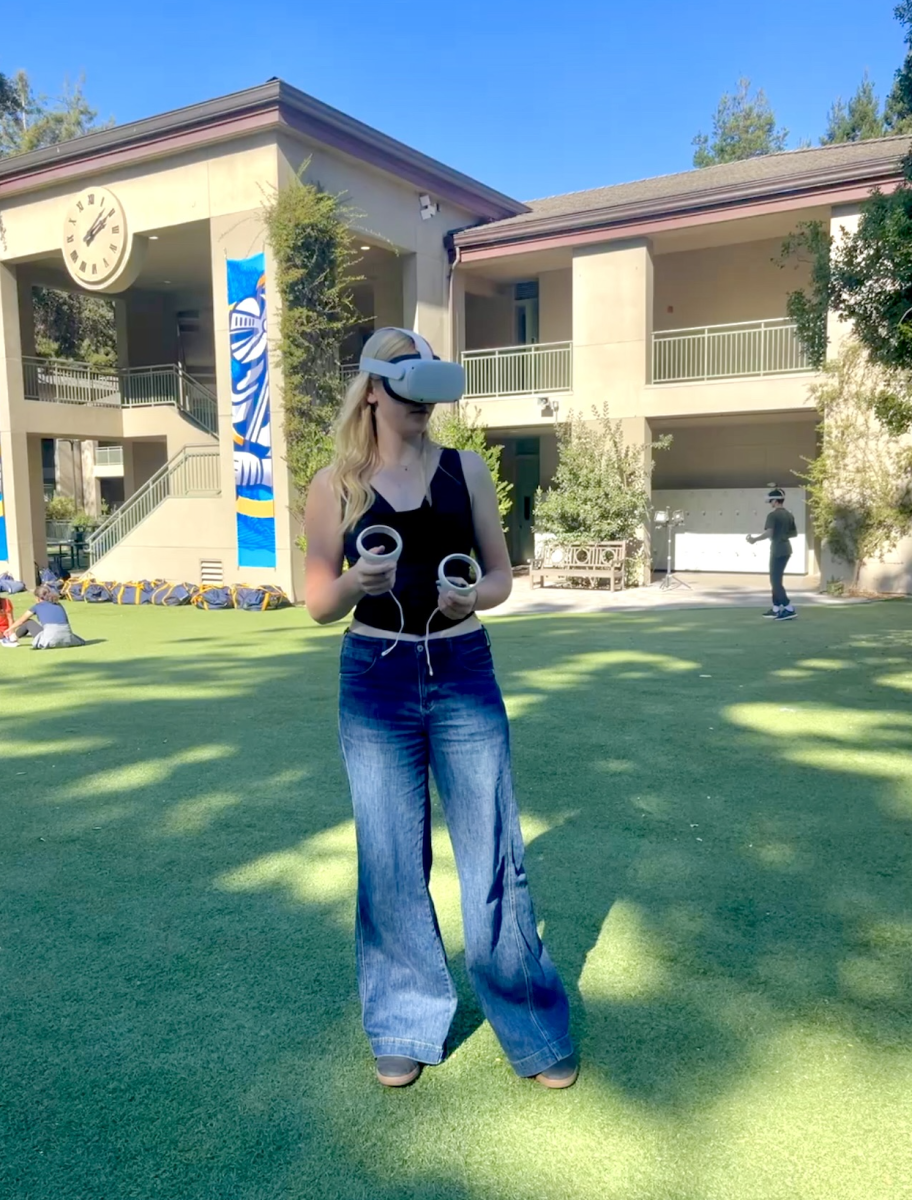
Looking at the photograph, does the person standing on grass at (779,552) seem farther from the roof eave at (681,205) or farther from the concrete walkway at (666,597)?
the roof eave at (681,205)

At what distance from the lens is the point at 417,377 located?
89.6 inches

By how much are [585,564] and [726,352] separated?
4.94 meters

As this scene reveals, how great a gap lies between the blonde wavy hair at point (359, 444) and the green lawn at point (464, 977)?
150 cm

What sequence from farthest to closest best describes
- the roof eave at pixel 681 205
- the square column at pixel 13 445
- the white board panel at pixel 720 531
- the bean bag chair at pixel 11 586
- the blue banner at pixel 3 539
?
the white board panel at pixel 720 531
the blue banner at pixel 3 539
the square column at pixel 13 445
the bean bag chair at pixel 11 586
the roof eave at pixel 681 205

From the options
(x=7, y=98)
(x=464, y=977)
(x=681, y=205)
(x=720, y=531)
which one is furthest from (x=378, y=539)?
(x=7, y=98)

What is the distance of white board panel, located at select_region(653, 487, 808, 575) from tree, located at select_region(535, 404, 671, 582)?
2.91m

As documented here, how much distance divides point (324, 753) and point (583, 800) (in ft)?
5.61

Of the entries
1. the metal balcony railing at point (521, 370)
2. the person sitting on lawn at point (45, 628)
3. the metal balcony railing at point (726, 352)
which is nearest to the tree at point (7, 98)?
the metal balcony railing at point (521, 370)

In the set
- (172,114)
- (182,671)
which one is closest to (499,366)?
(172,114)

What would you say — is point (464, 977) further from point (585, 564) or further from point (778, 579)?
point (585, 564)

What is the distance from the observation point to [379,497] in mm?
2320

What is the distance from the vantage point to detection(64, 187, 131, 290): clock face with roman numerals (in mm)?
17000

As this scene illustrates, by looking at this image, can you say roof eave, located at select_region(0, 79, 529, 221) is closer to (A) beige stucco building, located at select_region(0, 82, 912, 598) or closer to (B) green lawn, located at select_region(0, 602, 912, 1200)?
(A) beige stucco building, located at select_region(0, 82, 912, 598)

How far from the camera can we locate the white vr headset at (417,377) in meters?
2.28
